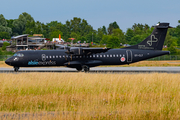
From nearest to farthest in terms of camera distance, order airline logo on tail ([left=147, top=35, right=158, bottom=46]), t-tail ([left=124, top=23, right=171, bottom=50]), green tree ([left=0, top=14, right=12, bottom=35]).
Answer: t-tail ([left=124, top=23, right=171, bottom=50]) < airline logo on tail ([left=147, top=35, right=158, bottom=46]) < green tree ([left=0, top=14, right=12, bottom=35])

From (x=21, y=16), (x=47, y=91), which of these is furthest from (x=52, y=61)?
(x=21, y=16)

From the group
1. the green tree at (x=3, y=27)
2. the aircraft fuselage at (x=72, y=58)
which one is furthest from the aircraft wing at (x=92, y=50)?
the green tree at (x=3, y=27)

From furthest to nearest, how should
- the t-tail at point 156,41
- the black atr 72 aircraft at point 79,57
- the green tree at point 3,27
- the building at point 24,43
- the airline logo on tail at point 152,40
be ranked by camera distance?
1. the green tree at point 3,27
2. the building at point 24,43
3. the airline logo on tail at point 152,40
4. the t-tail at point 156,41
5. the black atr 72 aircraft at point 79,57

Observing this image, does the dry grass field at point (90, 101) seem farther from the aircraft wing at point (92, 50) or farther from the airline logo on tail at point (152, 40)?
the airline logo on tail at point (152, 40)

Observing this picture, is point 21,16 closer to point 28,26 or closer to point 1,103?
point 28,26

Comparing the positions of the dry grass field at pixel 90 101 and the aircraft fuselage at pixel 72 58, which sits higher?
the aircraft fuselage at pixel 72 58

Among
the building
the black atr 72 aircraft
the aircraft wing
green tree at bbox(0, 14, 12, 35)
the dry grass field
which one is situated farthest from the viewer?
green tree at bbox(0, 14, 12, 35)

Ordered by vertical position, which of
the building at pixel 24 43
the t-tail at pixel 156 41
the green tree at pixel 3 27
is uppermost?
the green tree at pixel 3 27

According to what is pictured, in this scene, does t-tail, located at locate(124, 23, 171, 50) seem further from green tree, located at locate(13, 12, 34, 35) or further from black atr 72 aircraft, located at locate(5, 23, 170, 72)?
green tree, located at locate(13, 12, 34, 35)

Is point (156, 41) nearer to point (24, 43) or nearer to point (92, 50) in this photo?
point (92, 50)

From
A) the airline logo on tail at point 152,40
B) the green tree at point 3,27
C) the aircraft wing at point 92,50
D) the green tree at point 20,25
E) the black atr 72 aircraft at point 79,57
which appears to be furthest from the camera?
the green tree at point 20,25

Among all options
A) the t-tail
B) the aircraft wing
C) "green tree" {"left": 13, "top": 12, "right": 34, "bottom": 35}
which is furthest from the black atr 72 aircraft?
"green tree" {"left": 13, "top": 12, "right": 34, "bottom": 35}

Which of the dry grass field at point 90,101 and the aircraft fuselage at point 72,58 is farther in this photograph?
the aircraft fuselage at point 72,58

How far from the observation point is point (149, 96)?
15117 mm
